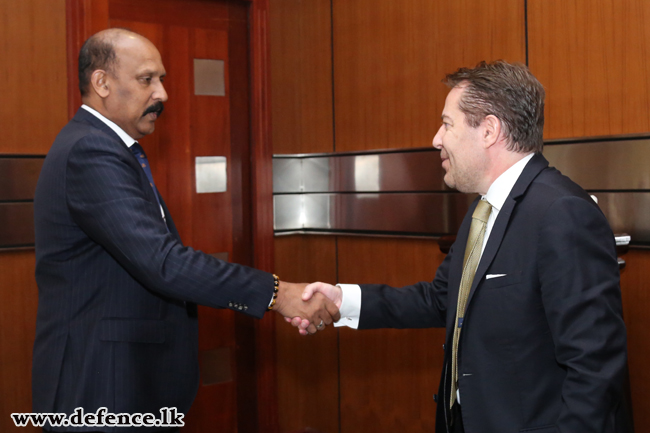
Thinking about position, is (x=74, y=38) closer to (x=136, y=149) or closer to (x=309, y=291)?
(x=136, y=149)

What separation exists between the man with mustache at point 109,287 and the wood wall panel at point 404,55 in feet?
4.90

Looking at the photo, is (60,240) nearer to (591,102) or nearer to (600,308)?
(600,308)

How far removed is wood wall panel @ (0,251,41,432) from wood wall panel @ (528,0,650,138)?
2392mm

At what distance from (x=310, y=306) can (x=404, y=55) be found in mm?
1498

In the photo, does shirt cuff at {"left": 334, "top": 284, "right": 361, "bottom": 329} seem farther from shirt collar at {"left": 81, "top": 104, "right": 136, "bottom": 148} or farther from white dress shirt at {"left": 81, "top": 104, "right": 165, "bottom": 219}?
shirt collar at {"left": 81, "top": 104, "right": 136, "bottom": 148}

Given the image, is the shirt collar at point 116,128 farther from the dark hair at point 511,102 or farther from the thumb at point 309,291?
the dark hair at point 511,102

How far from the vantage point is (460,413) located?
1718 millimetres

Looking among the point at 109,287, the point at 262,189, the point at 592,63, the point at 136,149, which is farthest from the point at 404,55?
the point at 109,287

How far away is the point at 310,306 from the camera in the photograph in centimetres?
224

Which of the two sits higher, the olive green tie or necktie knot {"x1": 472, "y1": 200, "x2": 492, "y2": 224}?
necktie knot {"x1": 472, "y1": 200, "x2": 492, "y2": 224}

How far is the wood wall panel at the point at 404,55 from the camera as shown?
2713 millimetres

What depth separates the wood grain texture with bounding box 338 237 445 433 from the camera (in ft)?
10.0

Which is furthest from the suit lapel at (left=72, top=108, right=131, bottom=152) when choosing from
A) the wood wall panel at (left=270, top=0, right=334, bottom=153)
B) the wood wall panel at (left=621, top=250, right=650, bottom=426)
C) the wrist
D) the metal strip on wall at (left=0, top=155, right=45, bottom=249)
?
the wood wall panel at (left=621, top=250, right=650, bottom=426)

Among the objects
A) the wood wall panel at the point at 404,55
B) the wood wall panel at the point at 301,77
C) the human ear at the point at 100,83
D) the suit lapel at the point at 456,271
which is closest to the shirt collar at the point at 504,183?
the suit lapel at the point at 456,271
